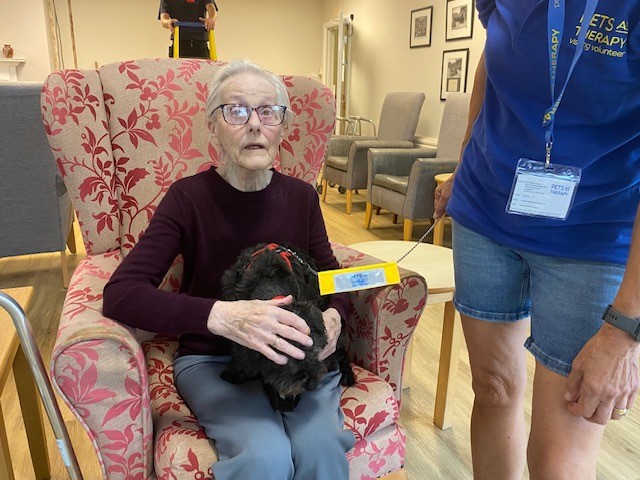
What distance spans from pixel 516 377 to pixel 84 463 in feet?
4.11

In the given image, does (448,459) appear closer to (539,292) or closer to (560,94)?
(539,292)

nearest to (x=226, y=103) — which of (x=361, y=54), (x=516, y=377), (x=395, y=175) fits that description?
(x=516, y=377)

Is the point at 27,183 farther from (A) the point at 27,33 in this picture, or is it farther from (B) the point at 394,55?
(A) the point at 27,33

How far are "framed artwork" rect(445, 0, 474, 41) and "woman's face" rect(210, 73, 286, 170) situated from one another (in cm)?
367

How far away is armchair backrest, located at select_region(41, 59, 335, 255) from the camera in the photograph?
4.39ft

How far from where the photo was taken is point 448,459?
5.08 ft

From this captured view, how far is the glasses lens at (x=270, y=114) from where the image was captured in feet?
3.81

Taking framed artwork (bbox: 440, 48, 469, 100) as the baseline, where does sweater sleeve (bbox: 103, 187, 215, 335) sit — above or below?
below

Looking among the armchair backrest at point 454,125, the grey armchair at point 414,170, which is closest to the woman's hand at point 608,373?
the grey armchair at point 414,170

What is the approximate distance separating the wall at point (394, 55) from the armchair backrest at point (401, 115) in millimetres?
327

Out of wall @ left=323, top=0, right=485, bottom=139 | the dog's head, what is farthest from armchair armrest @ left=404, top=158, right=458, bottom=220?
the dog's head

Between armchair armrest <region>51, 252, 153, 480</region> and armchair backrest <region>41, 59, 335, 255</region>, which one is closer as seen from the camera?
armchair armrest <region>51, 252, 153, 480</region>

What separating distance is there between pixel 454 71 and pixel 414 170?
1.61 m

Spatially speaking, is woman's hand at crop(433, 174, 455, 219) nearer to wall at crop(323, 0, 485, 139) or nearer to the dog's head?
the dog's head
